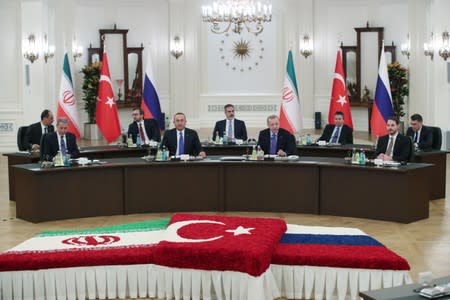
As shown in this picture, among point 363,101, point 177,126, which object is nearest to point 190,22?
point 363,101

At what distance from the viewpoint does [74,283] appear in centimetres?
742

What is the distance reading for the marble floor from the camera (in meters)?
8.91

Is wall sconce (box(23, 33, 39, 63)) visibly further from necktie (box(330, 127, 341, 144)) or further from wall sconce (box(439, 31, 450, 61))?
wall sconce (box(439, 31, 450, 61))

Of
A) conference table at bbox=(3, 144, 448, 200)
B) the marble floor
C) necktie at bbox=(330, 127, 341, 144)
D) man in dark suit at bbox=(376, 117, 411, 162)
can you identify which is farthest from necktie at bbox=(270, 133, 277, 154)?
necktie at bbox=(330, 127, 341, 144)

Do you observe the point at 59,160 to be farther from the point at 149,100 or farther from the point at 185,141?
the point at 149,100

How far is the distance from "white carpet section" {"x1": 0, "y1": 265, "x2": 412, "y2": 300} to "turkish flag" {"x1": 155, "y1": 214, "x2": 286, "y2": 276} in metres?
0.11

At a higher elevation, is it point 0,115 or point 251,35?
point 251,35

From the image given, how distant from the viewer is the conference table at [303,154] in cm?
1246

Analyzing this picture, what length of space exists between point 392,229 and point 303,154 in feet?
12.9

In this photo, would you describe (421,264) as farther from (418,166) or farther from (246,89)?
(246,89)

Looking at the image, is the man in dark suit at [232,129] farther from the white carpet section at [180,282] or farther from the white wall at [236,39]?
the white wall at [236,39]

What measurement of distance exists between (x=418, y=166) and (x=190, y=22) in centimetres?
1295

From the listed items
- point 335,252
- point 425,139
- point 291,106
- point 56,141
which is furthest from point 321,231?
point 291,106

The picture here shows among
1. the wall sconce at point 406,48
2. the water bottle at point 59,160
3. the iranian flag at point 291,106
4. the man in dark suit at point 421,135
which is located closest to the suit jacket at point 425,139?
the man in dark suit at point 421,135
